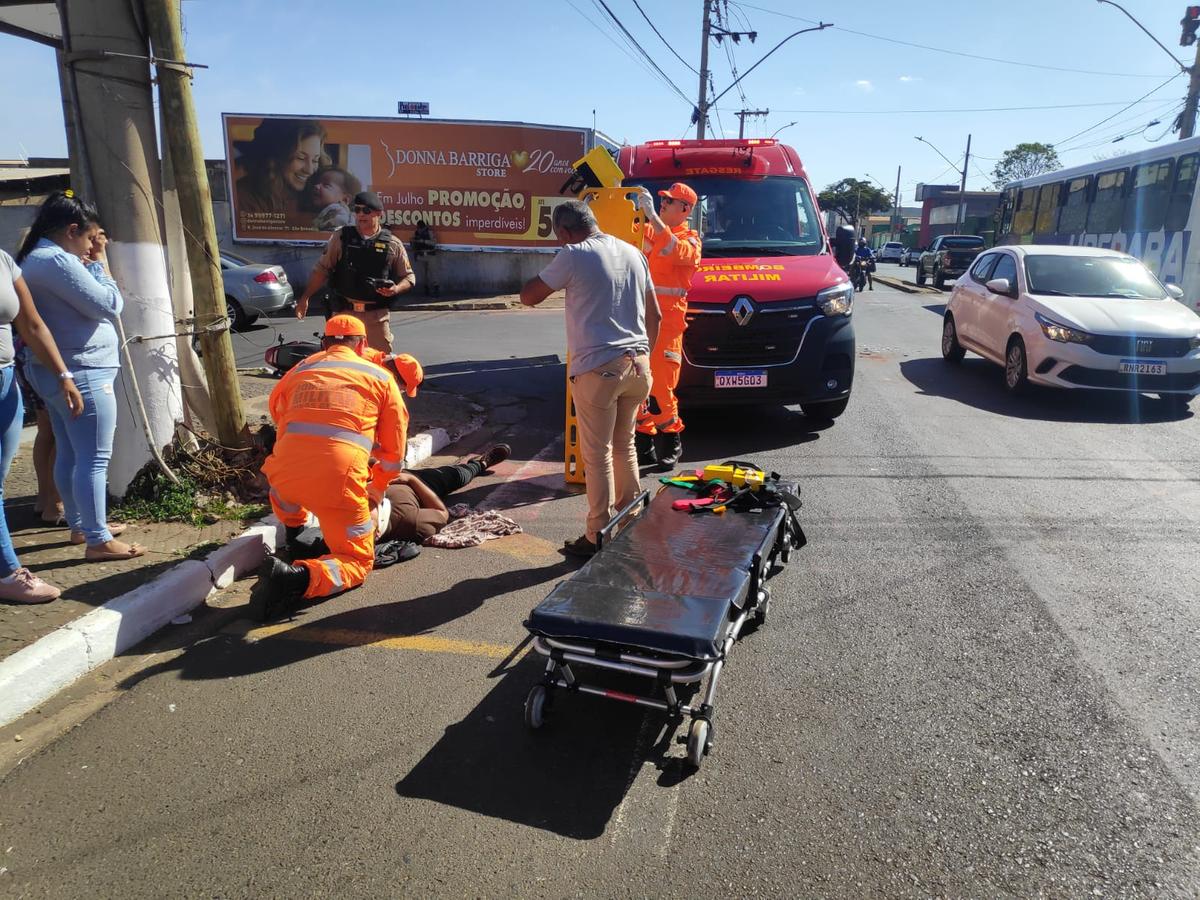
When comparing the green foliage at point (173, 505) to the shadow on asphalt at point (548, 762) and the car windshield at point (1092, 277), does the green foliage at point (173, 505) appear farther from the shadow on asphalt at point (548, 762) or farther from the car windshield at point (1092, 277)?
the car windshield at point (1092, 277)

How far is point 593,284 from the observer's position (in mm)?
4273

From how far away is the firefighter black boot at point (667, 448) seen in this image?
20.8ft

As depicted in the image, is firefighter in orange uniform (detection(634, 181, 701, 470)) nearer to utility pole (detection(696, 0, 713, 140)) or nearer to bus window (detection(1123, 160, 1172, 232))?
bus window (detection(1123, 160, 1172, 232))

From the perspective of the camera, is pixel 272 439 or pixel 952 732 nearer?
pixel 952 732

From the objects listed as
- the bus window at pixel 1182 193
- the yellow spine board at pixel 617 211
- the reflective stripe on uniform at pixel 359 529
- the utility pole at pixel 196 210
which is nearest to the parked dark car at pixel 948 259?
the bus window at pixel 1182 193

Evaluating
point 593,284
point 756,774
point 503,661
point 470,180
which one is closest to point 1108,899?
point 756,774

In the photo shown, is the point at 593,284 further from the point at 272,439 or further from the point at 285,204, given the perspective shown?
the point at 285,204

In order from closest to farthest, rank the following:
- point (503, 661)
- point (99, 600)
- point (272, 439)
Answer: point (503, 661) → point (99, 600) → point (272, 439)

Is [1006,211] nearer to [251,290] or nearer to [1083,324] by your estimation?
[1083,324]

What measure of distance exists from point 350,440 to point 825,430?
16.1 feet

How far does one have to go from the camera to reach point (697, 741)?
2.76m

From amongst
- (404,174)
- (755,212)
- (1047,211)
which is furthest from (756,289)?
(404,174)

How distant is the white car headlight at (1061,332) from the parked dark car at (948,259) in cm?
2050

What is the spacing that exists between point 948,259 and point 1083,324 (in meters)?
21.7
